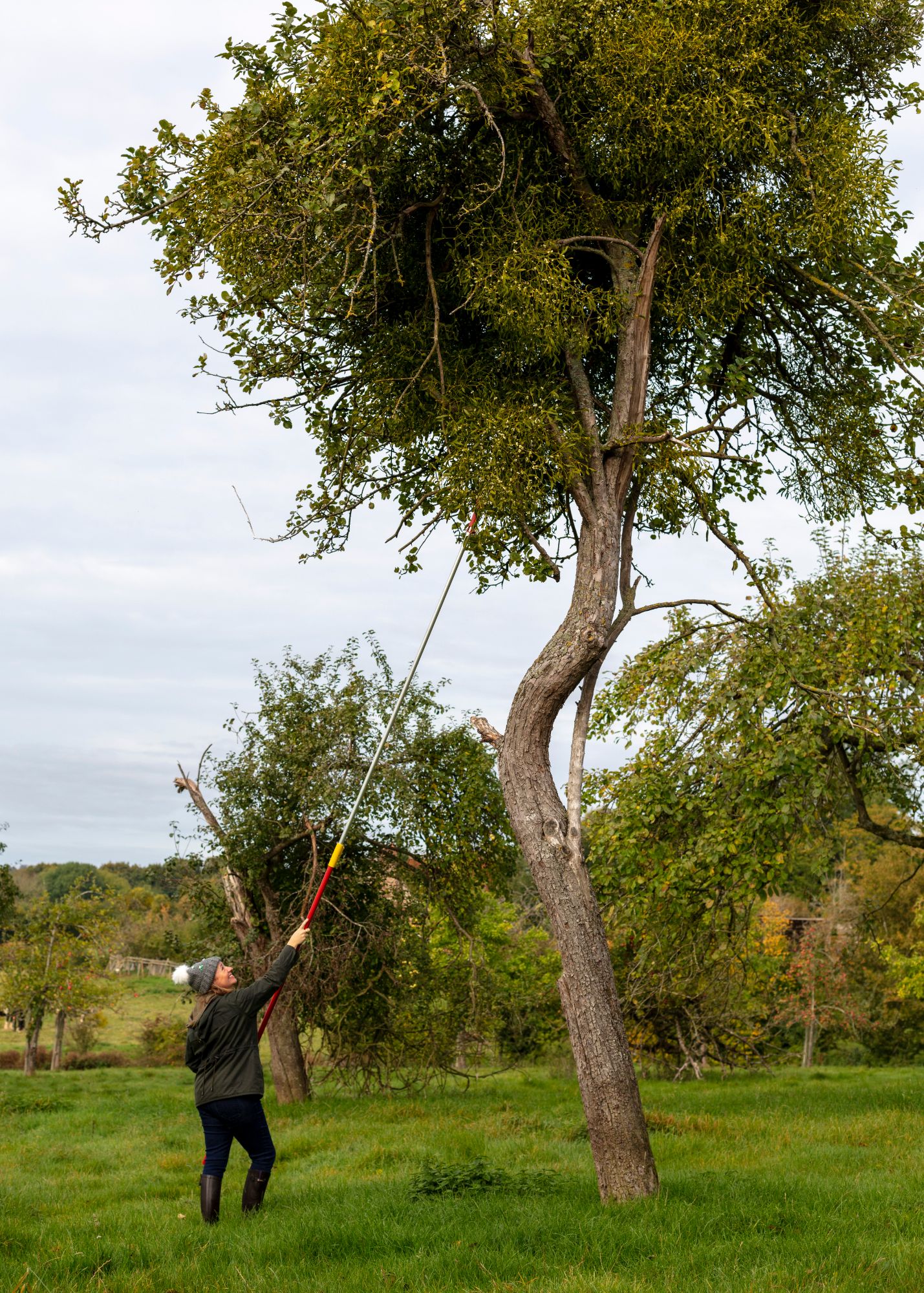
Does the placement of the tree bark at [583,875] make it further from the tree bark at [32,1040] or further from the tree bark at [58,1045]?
the tree bark at [58,1045]

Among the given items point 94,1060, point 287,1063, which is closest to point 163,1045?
point 94,1060

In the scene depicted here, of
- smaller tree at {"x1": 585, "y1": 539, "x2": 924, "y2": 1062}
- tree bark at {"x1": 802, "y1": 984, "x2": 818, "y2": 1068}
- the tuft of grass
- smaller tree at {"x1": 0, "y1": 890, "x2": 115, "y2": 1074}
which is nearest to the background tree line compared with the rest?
smaller tree at {"x1": 585, "y1": 539, "x2": 924, "y2": 1062}

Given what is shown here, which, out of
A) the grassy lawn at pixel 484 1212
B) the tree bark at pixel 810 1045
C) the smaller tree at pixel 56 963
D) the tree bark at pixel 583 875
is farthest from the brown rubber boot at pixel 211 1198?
the tree bark at pixel 810 1045

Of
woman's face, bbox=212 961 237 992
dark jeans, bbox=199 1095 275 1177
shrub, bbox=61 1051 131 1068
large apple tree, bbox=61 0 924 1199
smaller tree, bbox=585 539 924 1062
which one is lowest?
shrub, bbox=61 1051 131 1068

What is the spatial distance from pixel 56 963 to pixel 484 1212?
2699cm

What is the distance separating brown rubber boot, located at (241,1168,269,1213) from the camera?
8.02 metres

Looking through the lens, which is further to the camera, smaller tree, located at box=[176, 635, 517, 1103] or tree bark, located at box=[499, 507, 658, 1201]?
smaller tree, located at box=[176, 635, 517, 1103]

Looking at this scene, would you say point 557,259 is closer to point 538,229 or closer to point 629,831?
point 538,229

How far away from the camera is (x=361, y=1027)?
17766 millimetres

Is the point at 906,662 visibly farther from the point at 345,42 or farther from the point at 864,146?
the point at 345,42

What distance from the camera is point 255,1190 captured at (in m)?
8.05

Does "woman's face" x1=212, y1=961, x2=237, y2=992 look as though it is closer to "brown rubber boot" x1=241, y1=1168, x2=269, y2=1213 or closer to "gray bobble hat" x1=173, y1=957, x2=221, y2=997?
"gray bobble hat" x1=173, y1=957, x2=221, y2=997

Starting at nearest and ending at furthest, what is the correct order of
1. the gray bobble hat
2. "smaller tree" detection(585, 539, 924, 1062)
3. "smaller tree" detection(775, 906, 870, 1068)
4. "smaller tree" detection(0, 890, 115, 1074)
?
the gray bobble hat → "smaller tree" detection(585, 539, 924, 1062) → "smaller tree" detection(0, 890, 115, 1074) → "smaller tree" detection(775, 906, 870, 1068)

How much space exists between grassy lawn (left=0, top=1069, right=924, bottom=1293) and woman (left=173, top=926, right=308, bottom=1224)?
38 cm
